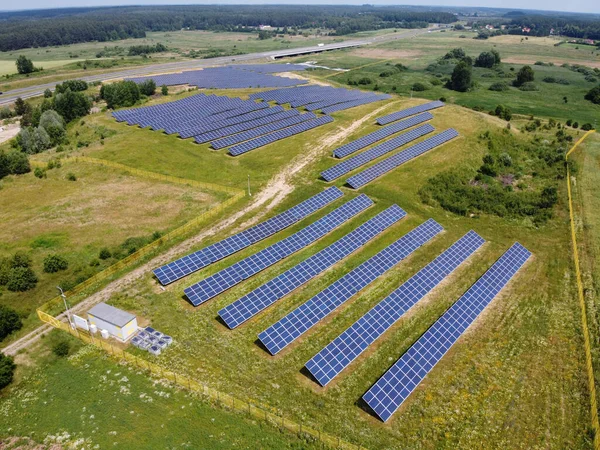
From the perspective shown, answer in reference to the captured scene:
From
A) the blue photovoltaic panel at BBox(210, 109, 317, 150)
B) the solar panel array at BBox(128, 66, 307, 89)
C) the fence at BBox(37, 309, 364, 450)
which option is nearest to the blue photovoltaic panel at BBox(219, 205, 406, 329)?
the fence at BBox(37, 309, 364, 450)

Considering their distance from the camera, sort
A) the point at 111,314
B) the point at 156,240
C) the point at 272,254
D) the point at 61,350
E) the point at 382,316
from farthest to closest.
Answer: the point at 156,240
the point at 272,254
the point at 382,316
the point at 111,314
the point at 61,350

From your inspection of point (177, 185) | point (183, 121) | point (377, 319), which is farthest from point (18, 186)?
point (377, 319)

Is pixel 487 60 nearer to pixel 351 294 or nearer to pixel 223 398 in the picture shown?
pixel 351 294

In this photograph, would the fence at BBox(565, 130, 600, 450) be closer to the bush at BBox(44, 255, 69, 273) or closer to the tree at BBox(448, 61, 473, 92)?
the bush at BBox(44, 255, 69, 273)

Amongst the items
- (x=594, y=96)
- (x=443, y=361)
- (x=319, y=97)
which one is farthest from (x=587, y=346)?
(x=594, y=96)

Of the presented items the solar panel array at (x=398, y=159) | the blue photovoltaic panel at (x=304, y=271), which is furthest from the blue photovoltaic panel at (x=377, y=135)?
the blue photovoltaic panel at (x=304, y=271)

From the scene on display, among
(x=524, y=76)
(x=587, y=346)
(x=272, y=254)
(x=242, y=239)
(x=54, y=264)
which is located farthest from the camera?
(x=524, y=76)
